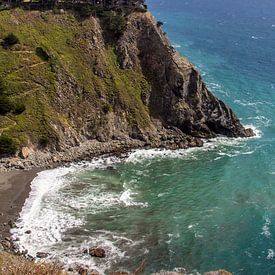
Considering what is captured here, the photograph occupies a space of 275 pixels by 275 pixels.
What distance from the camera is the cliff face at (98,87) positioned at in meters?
102

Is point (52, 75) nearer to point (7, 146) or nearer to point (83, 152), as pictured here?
point (83, 152)

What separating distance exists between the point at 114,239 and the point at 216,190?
84.2 ft

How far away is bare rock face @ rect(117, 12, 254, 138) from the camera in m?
114

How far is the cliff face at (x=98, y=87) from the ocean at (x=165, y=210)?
7.29 meters

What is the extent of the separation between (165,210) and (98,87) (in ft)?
129

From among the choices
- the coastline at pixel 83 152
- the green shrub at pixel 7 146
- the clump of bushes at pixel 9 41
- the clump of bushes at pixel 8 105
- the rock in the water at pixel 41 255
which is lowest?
the rock in the water at pixel 41 255

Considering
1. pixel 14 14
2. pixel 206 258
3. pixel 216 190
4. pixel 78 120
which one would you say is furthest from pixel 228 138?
pixel 14 14

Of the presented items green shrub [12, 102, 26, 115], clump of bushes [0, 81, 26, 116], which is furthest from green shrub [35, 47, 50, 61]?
green shrub [12, 102, 26, 115]

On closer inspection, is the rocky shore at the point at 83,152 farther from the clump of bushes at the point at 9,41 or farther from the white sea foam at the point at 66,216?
the clump of bushes at the point at 9,41

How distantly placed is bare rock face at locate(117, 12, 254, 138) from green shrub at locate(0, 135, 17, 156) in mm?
35607

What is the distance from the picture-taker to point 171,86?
377 ft

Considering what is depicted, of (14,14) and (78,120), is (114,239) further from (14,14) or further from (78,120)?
(14,14)

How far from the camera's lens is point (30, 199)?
84188 millimetres

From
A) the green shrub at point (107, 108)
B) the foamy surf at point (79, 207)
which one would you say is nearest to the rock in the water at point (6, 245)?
the foamy surf at point (79, 207)
